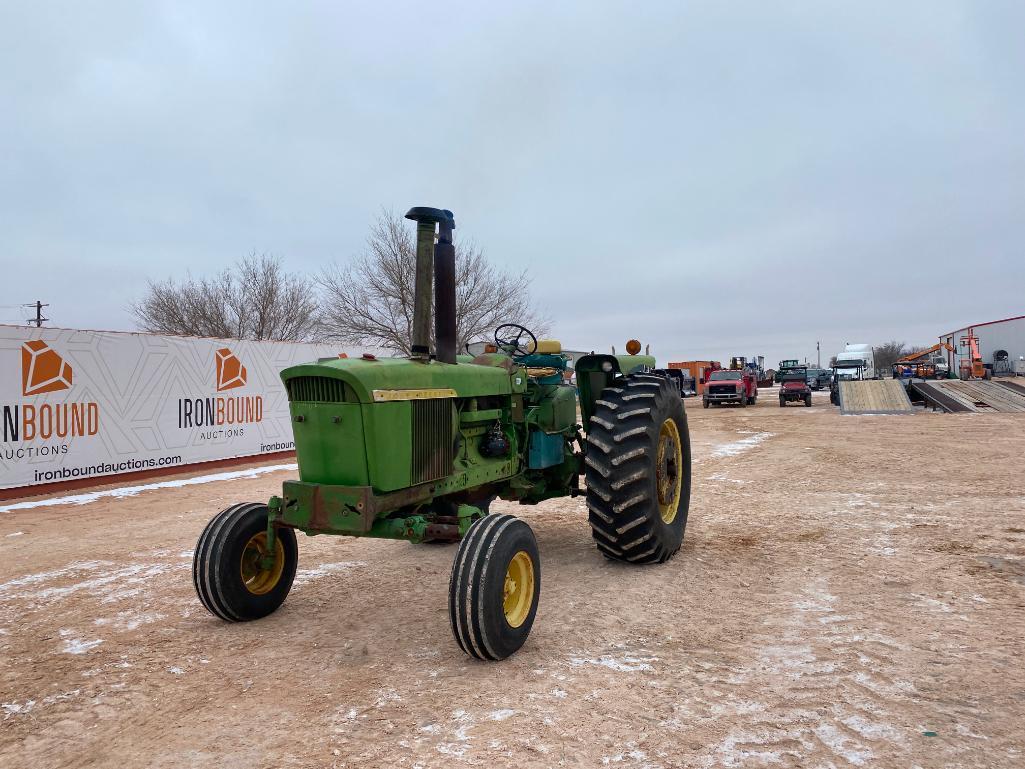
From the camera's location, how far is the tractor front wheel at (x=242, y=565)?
378 centimetres

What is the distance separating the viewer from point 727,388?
28969 millimetres

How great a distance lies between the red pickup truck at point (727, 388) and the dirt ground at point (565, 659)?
2286 cm

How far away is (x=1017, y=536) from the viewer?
566 centimetres

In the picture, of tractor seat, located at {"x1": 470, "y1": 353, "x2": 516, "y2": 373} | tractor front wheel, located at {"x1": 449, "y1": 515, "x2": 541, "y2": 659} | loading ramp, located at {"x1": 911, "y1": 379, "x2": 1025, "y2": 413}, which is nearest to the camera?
tractor front wheel, located at {"x1": 449, "y1": 515, "x2": 541, "y2": 659}

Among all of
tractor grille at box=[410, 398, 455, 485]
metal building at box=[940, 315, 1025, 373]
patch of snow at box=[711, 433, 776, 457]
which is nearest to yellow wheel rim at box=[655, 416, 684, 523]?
tractor grille at box=[410, 398, 455, 485]

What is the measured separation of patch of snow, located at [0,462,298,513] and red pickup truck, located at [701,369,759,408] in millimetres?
21081

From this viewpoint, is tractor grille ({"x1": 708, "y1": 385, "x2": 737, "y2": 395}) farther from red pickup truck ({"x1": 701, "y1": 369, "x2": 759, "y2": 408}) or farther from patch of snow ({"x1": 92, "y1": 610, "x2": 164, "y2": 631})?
patch of snow ({"x1": 92, "y1": 610, "x2": 164, "y2": 631})

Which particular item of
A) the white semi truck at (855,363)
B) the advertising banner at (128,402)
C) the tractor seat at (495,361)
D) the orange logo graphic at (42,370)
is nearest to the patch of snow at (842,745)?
the tractor seat at (495,361)

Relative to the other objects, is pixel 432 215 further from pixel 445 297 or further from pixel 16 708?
pixel 16 708

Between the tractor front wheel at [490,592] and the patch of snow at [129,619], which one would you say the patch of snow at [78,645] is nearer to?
the patch of snow at [129,619]

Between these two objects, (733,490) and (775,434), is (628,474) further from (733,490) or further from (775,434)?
(775,434)

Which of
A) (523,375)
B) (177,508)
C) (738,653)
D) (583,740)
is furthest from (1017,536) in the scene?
(177,508)

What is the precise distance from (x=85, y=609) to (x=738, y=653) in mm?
4040

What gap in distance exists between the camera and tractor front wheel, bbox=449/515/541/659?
316 centimetres
